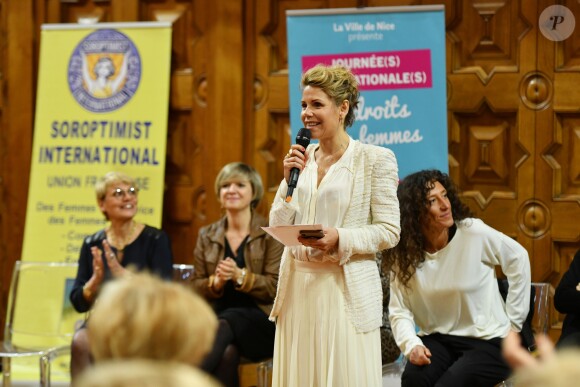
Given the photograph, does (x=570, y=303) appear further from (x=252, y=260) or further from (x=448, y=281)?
(x=252, y=260)

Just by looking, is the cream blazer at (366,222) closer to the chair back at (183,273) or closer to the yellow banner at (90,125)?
the chair back at (183,273)

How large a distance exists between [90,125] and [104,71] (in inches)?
→ 14.1

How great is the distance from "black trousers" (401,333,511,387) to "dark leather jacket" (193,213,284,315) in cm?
95

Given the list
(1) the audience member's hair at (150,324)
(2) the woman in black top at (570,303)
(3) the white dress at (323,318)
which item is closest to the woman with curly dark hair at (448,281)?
(2) the woman in black top at (570,303)

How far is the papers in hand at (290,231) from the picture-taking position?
125 inches

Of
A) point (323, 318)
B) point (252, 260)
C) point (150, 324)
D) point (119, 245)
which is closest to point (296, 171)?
point (323, 318)

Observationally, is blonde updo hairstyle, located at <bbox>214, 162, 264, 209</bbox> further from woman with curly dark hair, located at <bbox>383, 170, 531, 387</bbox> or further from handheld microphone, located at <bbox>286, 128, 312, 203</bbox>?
handheld microphone, located at <bbox>286, 128, 312, 203</bbox>

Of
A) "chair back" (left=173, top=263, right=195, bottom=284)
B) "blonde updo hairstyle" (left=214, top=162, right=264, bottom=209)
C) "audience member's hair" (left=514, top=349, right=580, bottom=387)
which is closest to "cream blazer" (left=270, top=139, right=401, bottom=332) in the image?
"blonde updo hairstyle" (left=214, top=162, right=264, bottom=209)

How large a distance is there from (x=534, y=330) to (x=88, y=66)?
3.20 meters

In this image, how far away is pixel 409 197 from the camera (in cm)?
418

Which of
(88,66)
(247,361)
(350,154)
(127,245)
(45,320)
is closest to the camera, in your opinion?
(350,154)

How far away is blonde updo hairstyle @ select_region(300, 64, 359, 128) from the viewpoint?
341 centimetres

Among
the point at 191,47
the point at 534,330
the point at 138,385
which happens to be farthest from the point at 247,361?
the point at 138,385

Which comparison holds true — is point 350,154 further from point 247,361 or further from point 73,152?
point 73,152
